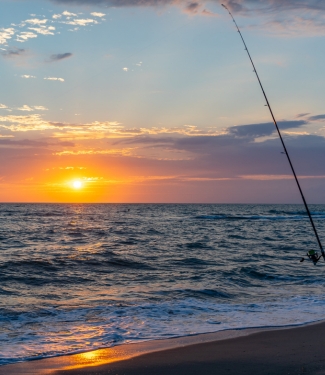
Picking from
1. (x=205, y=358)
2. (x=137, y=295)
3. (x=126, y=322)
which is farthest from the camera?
(x=137, y=295)

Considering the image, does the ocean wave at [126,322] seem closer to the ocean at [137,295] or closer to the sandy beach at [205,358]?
the ocean at [137,295]

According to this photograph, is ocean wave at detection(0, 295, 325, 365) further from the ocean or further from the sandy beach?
the sandy beach

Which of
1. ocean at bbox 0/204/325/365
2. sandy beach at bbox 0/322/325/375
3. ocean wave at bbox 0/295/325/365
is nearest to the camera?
sandy beach at bbox 0/322/325/375

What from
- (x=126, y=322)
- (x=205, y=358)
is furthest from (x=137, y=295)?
(x=205, y=358)

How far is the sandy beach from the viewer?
6.79 meters

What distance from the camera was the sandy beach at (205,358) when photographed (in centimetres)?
679

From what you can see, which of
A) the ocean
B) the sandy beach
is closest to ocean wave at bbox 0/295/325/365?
the ocean

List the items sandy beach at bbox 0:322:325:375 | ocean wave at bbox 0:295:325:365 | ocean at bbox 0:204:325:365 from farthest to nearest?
ocean at bbox 0:204:325:365
ocean wave at bbox 0:295:325:365
sandy beach at bbox 0:322:325:375

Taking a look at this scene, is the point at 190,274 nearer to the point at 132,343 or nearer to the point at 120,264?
the point at 120,264

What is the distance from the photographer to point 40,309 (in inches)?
430

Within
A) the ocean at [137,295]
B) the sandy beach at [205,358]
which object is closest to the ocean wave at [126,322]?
the ocean at [137,295]

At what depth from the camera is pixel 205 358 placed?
743cm

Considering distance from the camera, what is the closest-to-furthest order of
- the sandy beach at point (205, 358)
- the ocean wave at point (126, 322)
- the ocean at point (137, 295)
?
the sandy beach at point (205, 358) → the ocean wave at point (126, 322) → the ocean at point (137, 295)

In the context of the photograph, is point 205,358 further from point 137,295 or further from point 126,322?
point 137,295
